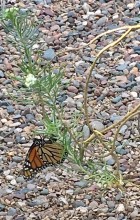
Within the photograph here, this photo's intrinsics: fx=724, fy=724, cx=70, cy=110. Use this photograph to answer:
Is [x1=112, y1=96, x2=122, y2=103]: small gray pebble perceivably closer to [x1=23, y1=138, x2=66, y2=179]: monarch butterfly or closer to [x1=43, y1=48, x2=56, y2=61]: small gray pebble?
[x1=43, y1=48, x2=56, y2=61]: small gray pebble

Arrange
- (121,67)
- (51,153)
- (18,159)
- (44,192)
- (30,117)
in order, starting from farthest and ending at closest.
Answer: (121,67) → (30,117) → (18,159) → (44,192) → (51,153)

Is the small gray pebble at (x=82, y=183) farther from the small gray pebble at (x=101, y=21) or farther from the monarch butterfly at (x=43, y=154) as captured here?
the small gray pebble at (x=101, y=21)

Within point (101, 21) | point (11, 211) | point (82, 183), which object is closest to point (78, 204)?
point (82, 183)

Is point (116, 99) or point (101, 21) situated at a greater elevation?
point (101, 21)

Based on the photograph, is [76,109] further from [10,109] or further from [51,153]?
[51,153]

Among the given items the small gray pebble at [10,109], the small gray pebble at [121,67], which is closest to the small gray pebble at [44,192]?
the small gray pebble at [10,109]

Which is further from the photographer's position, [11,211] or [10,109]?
[10,109]

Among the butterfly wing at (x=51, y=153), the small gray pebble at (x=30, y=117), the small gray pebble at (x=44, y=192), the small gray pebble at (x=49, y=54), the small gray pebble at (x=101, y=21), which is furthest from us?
the small gray pebble at (x=101, y=21)
